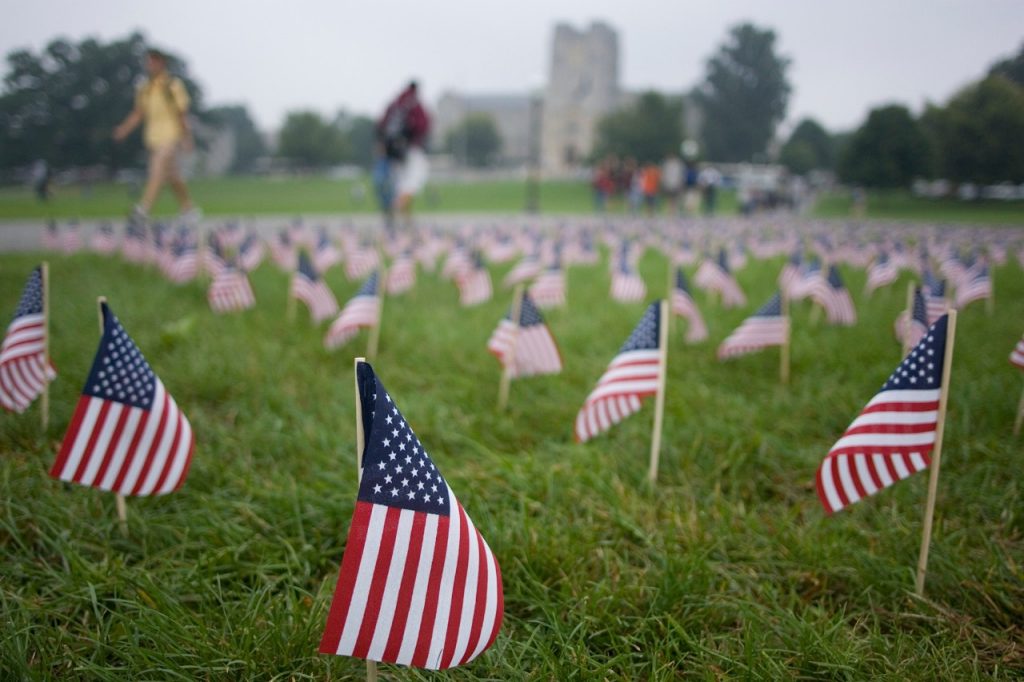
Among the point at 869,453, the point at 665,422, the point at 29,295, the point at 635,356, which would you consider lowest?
the point at 665,422

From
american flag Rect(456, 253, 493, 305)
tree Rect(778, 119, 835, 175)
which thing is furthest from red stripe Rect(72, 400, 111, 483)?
tree Rect(778, 119, 835, 175)

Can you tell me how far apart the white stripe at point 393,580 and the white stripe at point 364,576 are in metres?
0.04

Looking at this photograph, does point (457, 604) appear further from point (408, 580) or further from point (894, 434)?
point (894, 434)

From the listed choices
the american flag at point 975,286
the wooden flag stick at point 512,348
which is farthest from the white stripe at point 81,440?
the american flag at point 975,286

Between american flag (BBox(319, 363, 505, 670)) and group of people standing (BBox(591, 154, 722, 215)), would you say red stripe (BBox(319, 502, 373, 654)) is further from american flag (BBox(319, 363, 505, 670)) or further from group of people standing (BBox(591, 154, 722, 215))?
group of people standing (BBox(591, 154, 722, 215))

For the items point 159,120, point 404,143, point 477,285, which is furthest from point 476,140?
point 477,285

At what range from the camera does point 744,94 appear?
27.9m

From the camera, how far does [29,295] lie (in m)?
2.71

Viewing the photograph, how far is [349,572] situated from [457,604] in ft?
0.84

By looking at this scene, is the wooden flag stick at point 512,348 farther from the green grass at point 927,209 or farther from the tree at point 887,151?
the green grass at point 927,209

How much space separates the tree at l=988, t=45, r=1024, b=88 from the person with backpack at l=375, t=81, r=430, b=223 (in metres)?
7.09

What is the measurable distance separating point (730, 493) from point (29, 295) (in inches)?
117

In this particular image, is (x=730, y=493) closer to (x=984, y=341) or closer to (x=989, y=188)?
(x=984, y=341)

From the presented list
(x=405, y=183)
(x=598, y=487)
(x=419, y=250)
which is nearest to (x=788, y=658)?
(x=598, y=487)
